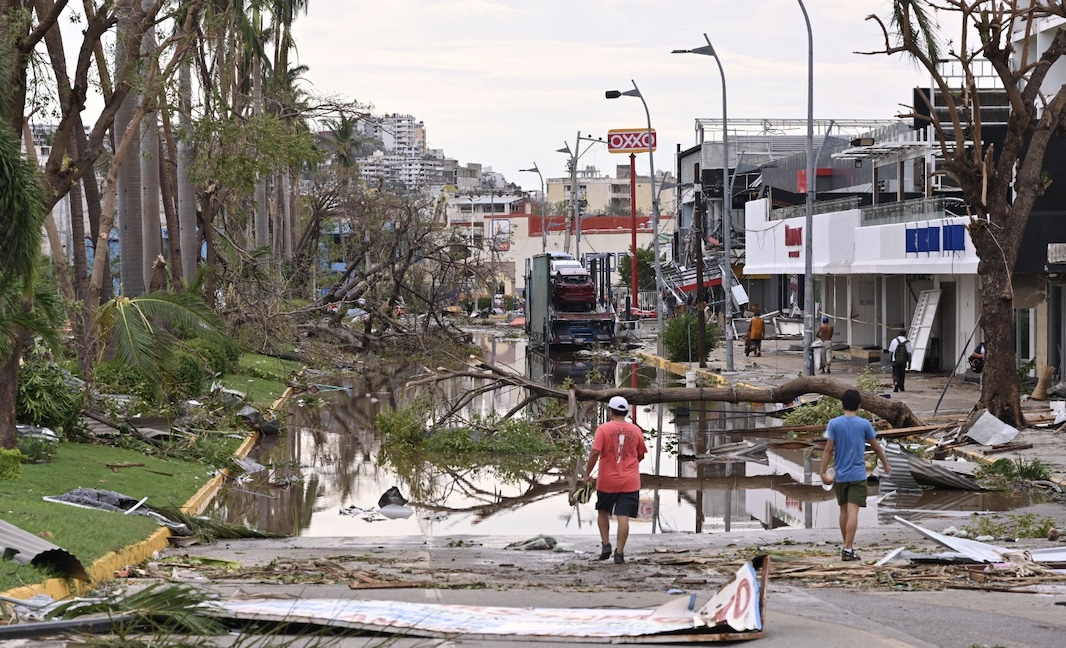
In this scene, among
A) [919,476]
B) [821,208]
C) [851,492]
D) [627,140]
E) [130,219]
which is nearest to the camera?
[851,492]

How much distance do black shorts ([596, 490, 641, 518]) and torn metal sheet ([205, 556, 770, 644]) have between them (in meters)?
4.12

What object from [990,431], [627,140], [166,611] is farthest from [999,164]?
[627,140]

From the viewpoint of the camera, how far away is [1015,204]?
77.5ft

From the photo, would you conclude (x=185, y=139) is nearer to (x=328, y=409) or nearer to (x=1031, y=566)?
Result: (x=328, y=409)

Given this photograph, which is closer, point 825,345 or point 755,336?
point 825,345

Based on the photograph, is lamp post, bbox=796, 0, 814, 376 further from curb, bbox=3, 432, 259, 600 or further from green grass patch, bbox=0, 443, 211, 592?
curb, bbox=3, 432, 259, 600

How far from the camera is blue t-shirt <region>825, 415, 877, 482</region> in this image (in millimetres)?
12914

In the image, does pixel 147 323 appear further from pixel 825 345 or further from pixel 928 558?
pixel 825 345

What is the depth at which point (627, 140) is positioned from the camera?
87.1 metres

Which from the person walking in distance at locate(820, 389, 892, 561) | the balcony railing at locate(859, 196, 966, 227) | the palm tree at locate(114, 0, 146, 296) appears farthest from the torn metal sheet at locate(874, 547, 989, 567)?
the palm tree at locate(114, 0, 146, 296)

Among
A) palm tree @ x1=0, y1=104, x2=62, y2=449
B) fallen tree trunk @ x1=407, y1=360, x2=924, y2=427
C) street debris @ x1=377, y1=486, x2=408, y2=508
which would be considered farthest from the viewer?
fallen tree trunk @ x1=407, y1=360, x2=924, y2=427

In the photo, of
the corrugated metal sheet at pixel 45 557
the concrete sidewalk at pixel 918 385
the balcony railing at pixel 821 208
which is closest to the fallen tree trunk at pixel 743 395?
the concrete sidewalk at pixel 918 385

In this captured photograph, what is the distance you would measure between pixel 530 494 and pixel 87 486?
6.40 metres

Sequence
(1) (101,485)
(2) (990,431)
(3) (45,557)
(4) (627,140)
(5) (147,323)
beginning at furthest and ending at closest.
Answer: (4) (627,140) → (2) (990,431) → (5) (147,323) → (1) (101,485) → (3) (45,557)
